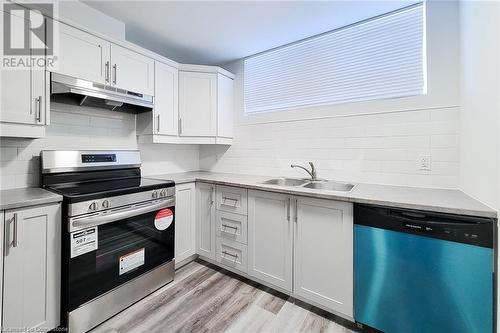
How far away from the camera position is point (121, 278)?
5.42 feet

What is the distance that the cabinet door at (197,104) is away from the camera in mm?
2570

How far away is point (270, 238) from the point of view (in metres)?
1.90

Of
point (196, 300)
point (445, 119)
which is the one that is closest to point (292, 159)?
point (445, 119)

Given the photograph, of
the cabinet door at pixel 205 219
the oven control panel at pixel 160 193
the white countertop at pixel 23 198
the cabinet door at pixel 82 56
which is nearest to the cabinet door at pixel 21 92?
the cabinet door at pixel 82 56

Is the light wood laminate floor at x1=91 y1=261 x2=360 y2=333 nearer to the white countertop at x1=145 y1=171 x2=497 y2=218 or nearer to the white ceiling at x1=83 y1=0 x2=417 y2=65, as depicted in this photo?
the white countertop at x1=145 y1=171 x2=497 y2=218

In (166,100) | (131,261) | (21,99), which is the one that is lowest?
(131,261)

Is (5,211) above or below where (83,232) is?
above

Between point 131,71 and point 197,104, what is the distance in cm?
78

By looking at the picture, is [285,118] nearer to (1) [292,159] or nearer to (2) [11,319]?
(1) [292,159]

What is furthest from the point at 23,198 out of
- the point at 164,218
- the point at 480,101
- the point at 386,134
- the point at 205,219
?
the point at 480,101

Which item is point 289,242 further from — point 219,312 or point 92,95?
point 92,95

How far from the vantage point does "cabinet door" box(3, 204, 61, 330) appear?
1208 mm

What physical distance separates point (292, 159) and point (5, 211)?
7.21 feet

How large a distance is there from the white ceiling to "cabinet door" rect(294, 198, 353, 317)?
161 cm
